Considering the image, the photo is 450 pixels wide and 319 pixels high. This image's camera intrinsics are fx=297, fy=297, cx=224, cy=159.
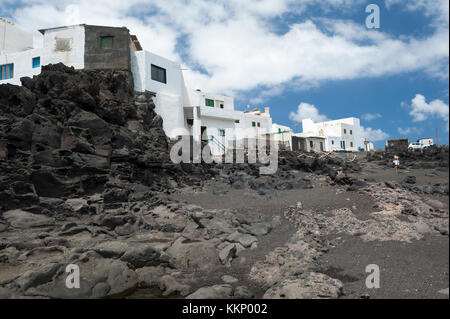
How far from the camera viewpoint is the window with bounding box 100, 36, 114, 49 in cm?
2728

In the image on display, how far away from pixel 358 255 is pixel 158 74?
25.7 meters

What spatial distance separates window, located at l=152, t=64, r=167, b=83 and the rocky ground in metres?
4.48

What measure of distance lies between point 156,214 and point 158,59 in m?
19.3

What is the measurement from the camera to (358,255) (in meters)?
8.43

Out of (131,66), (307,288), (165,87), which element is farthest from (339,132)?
(307,288)

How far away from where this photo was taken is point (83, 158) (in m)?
17.4

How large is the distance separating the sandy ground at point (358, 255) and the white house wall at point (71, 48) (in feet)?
62.5

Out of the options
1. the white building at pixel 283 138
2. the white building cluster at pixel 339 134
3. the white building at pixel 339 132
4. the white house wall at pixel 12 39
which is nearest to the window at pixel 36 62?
the white house wall at pixel 12 39

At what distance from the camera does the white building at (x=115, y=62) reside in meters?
27.1

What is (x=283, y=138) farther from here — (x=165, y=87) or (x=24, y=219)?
(x=24, y=219)

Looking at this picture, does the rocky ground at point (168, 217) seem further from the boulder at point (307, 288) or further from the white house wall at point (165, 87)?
the white house wall at point (165, 87)

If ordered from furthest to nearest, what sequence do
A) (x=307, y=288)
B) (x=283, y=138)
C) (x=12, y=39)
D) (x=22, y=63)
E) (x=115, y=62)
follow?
(x=283, y=138)
(x=12, y=39)
(x=22, y=63)
(x=115, y=62)
(x=307, y=288)

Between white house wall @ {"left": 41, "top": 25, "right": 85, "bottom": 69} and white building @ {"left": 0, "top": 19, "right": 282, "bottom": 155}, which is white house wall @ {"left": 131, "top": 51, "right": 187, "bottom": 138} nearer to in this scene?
white building @ {"left": 0, "top": 19, "right": 282, "bottom": 155}

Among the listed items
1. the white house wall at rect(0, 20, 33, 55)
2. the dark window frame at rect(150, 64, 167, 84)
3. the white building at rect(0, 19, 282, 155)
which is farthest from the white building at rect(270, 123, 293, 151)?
the white house wall at rect(0, 20, 33, 55)
